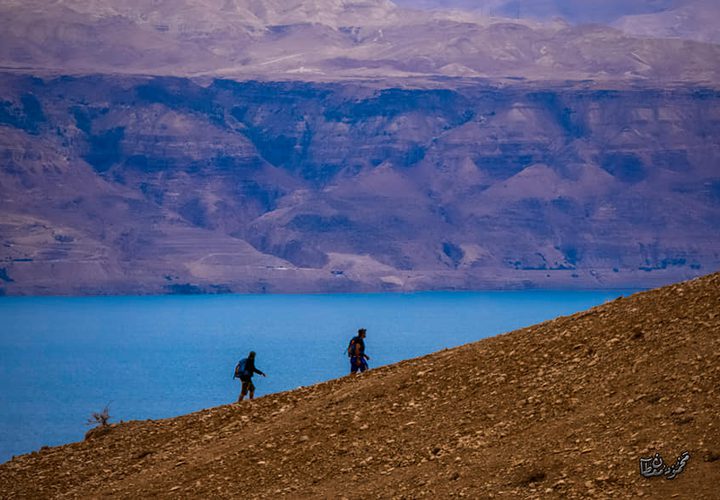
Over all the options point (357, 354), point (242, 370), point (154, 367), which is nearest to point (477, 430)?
point (357, 354)

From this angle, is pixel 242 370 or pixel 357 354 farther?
pixel 357 354

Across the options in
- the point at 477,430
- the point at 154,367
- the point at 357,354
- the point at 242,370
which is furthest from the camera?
the point at 154,367

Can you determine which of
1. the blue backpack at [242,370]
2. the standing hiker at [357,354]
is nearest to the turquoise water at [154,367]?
the blue backpack at [242,370]

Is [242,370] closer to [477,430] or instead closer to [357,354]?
[357,354]

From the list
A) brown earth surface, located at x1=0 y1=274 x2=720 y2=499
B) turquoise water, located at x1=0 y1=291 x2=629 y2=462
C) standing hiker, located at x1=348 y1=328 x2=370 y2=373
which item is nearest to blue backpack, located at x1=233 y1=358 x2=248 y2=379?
standing hiker, located at x1=348 y1=328 x2=370 y2=373

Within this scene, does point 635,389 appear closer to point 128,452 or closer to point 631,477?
point 631,477

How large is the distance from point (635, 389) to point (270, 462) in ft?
14.4

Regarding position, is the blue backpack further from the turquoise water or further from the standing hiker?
the turquoise water

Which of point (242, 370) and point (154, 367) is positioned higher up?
point (154, 367)

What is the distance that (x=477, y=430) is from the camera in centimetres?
1666

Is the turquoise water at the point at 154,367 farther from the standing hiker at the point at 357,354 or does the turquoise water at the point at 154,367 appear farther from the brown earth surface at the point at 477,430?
the brown earth surface at the point at 477,430

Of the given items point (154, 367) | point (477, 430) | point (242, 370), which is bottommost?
point (477, 430)

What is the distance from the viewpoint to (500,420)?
16.7 m

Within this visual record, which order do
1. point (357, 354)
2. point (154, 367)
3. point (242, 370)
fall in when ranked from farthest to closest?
point (154, 367), point (357, 354), point (242, 370)
